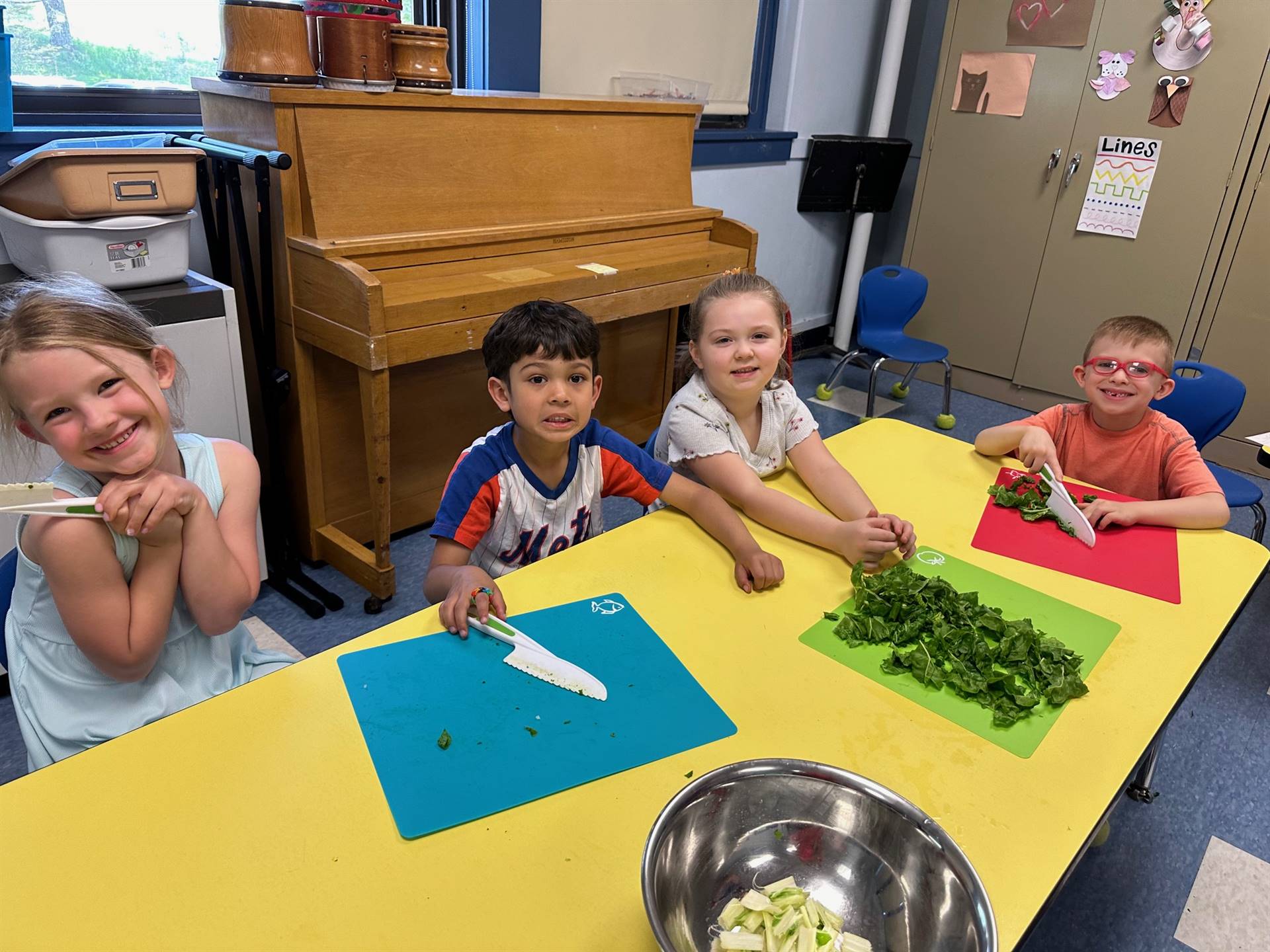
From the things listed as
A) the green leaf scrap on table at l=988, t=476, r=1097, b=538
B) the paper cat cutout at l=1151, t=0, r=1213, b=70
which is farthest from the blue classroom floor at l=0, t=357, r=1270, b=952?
the paper cat cutout at l=1151, t=0, r=1213, b=70

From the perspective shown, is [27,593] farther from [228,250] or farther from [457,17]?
[457,17]

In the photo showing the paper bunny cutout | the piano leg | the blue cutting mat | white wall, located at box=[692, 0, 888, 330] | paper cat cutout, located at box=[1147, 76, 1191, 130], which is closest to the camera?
the blue cutting mat

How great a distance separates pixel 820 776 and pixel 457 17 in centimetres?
291

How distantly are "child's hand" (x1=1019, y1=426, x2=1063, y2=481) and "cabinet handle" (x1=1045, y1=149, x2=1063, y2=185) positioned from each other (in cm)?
290

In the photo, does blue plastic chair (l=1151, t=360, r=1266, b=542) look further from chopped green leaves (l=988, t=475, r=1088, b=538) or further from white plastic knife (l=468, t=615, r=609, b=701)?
white plastic knife (l=468, t=615, r=609, b=701)

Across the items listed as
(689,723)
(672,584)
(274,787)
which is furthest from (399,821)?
(672,584)

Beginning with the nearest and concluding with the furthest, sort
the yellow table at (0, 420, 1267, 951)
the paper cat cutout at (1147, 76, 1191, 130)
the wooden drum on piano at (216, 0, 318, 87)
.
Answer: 1. the yellow table at (0, 420, 1267, 951)
2. the wooden drum on piano at (216, 0, 318, 87)
3. the paper cat cutout at (1147, 76, 1191, 130)

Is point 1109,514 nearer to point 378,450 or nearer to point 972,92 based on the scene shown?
point 378,450

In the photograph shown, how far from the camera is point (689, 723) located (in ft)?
3.00

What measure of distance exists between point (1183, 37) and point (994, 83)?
2.57 ft

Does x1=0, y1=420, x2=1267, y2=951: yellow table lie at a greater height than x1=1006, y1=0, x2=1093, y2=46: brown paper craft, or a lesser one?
lesser

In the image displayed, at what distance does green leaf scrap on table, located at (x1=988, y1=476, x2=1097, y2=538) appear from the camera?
1.48 metres

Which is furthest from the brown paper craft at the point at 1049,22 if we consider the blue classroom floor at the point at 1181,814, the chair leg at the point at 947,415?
the blue classroom floor at the point at 1181,814

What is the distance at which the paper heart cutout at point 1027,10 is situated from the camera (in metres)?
3.85
